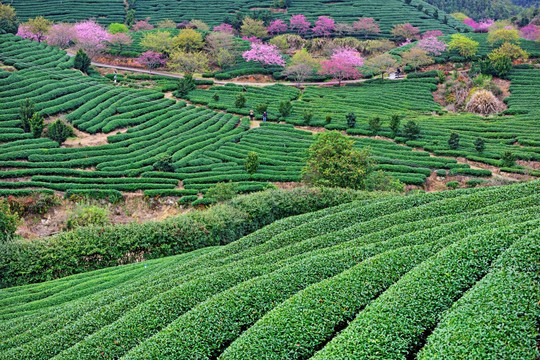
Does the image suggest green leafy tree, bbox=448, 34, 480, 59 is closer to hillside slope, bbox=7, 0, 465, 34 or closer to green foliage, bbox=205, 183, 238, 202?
hillside slope, bbox=7, 0, 465, 34

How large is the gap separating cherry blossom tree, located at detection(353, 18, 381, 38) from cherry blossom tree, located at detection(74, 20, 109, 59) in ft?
145

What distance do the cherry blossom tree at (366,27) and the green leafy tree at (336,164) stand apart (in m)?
56.6

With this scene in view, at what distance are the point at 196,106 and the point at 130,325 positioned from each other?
3886cm

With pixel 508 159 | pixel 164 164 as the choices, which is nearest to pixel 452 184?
pixel 508 159

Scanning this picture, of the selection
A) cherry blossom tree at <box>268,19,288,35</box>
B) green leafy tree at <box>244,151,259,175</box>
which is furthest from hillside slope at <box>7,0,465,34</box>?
green leafy tree at <box>244,151,259,175</box>

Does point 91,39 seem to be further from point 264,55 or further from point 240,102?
point 240,102

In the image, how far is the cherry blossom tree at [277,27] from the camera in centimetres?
7969

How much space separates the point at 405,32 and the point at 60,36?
58.0 metres

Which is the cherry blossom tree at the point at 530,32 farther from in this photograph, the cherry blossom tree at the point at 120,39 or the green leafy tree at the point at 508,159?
the cherry blossom tree at the point at 120,39

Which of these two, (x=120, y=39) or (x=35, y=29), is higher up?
(x=35, y=29)

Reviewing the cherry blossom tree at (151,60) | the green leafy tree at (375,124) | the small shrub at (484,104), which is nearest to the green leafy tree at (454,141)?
the green leafy tree at (375,124)

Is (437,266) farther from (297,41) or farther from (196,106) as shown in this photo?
(297,41)

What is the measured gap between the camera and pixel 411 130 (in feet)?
136

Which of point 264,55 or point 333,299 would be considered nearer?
point 333,299
